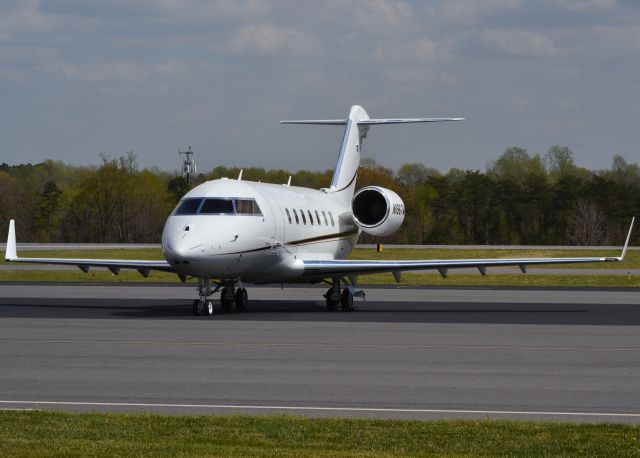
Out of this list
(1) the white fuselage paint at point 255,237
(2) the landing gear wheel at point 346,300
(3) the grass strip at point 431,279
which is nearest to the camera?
(1) the white fuselage paint at point 255,237

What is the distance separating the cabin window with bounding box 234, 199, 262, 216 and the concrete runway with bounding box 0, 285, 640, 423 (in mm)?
2406

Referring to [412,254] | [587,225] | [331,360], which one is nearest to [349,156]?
[331,360]

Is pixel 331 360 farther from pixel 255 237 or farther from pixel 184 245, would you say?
pixel 255 237

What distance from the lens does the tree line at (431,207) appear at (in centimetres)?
10494

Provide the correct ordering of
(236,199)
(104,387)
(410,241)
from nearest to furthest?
(104,387) < (236,199) < (410,241)

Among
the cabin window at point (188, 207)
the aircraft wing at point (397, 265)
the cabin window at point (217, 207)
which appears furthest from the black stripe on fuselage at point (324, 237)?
the cabin window at point (188, 207)

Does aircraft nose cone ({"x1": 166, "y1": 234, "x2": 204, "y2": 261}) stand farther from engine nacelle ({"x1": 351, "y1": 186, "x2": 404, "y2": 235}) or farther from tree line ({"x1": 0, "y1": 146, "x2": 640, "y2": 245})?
tree line ({"x1": 0, "y1": 146, "x2": 640, "y2": 245})

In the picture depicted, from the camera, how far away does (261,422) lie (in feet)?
35.3

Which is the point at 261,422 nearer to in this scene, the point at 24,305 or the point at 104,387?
the point at 104,387

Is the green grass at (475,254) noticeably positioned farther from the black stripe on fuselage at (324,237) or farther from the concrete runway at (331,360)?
the concrete runway at (331,360)

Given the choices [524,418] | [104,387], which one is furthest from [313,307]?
[524,418]

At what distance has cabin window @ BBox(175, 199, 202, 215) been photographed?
1051 inches

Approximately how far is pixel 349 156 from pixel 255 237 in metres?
10.1

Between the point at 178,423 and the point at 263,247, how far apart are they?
678 inches
